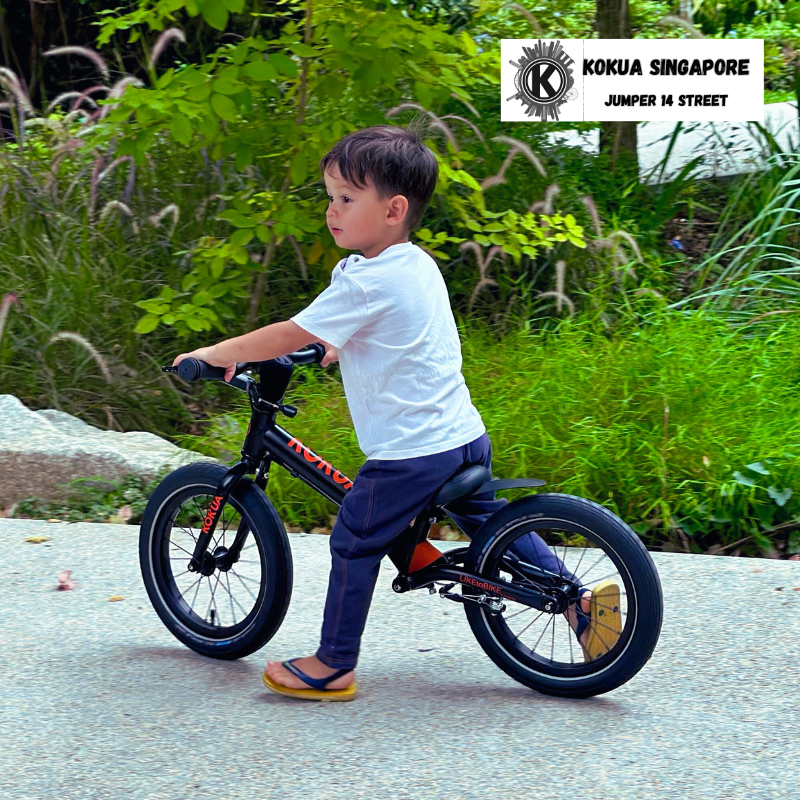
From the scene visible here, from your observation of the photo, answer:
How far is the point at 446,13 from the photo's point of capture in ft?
24.8

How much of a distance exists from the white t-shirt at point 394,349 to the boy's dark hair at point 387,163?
15cm

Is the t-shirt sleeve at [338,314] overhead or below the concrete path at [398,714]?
overhead

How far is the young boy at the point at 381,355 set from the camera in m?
2.82

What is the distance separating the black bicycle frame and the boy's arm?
0.27 meters

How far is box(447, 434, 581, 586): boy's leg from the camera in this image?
9.81 feet

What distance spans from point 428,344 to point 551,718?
1.01 metres

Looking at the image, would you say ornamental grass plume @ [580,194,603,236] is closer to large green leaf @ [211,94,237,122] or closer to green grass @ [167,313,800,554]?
green grass @ [167,313,800,554]

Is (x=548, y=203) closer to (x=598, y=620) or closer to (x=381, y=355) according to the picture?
(x=381, y=355)

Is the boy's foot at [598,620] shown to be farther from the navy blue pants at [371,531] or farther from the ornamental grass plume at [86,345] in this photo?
the ornamental grass plume at [86,345]

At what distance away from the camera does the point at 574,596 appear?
297 centimetres

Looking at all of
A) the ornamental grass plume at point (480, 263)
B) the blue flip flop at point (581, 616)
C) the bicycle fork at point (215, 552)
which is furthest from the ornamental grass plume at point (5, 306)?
the blue flip flop at point (581, 616)

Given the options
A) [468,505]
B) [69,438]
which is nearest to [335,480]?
[468,505]

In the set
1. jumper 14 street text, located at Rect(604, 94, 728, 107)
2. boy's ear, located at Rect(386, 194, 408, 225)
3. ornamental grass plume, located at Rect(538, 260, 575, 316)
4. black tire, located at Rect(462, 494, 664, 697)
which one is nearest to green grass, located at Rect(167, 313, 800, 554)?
ornamental grass plume, located at Rect(538, 260, 575, 316)

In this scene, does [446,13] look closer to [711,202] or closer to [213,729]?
[711,202]
